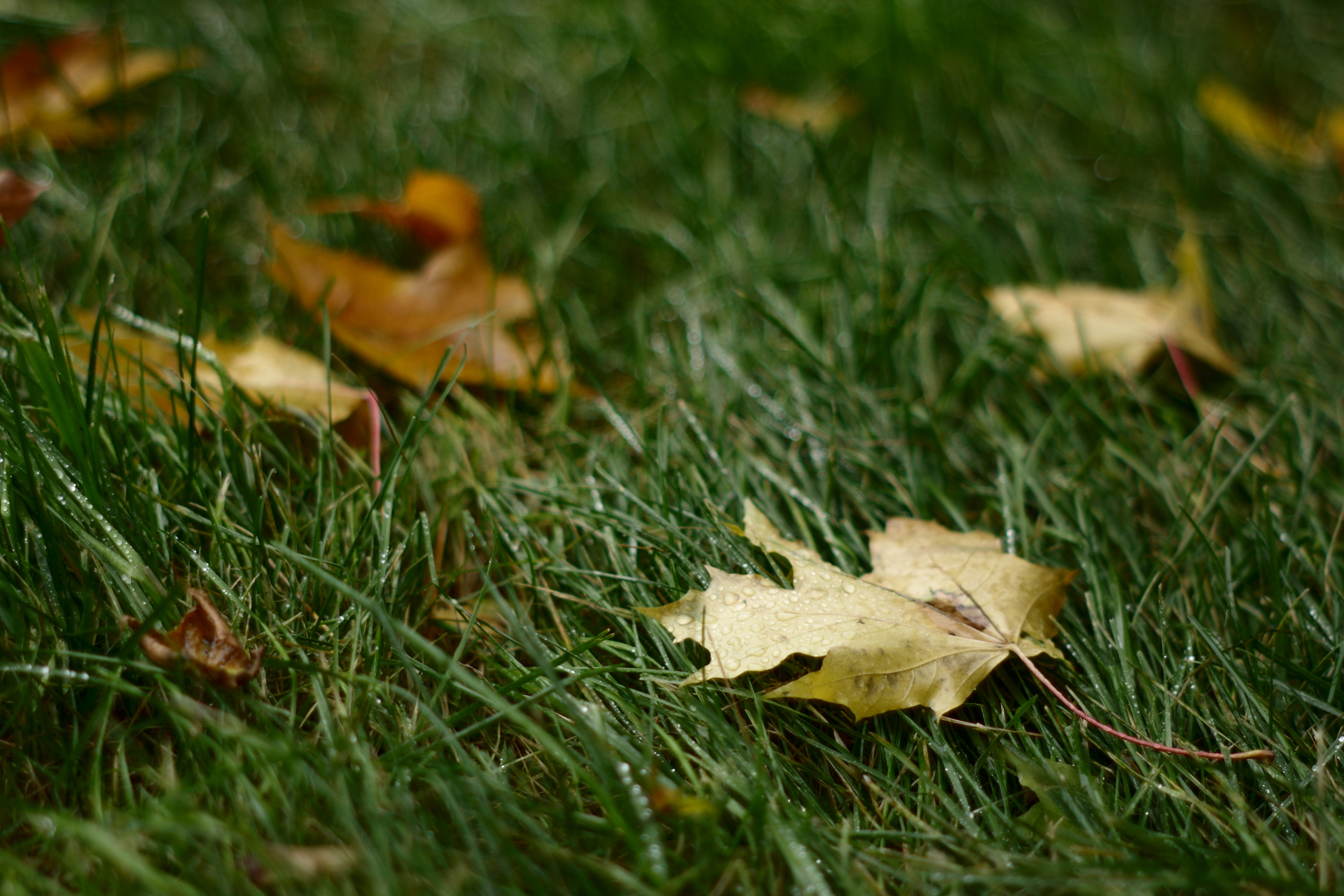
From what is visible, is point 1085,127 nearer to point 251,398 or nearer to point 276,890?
point 251,398

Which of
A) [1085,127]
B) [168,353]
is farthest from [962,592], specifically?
[1085,127]

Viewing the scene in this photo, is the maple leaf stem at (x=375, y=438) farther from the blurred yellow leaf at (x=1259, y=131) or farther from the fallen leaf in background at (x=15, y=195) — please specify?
the blurred yellow leaf at (x=1259, y=131)

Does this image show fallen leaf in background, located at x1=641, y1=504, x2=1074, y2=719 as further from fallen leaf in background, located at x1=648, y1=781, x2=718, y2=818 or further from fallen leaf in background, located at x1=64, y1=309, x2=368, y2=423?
fallen leaf in background, located at x1=64, y1=309, x2=368, y2=423

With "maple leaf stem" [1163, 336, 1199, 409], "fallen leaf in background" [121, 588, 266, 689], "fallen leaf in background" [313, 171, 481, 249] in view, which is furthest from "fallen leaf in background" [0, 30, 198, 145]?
"maple leaf stem" [1163, 336, 1199, 409]

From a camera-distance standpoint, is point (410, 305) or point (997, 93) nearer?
point (410, 305)

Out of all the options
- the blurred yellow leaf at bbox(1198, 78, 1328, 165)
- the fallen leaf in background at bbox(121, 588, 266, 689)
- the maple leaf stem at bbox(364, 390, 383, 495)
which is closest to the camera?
the fallen leaf in background at bbox(121, 588, 266, 689)

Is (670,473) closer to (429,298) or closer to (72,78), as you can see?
(429,298)
